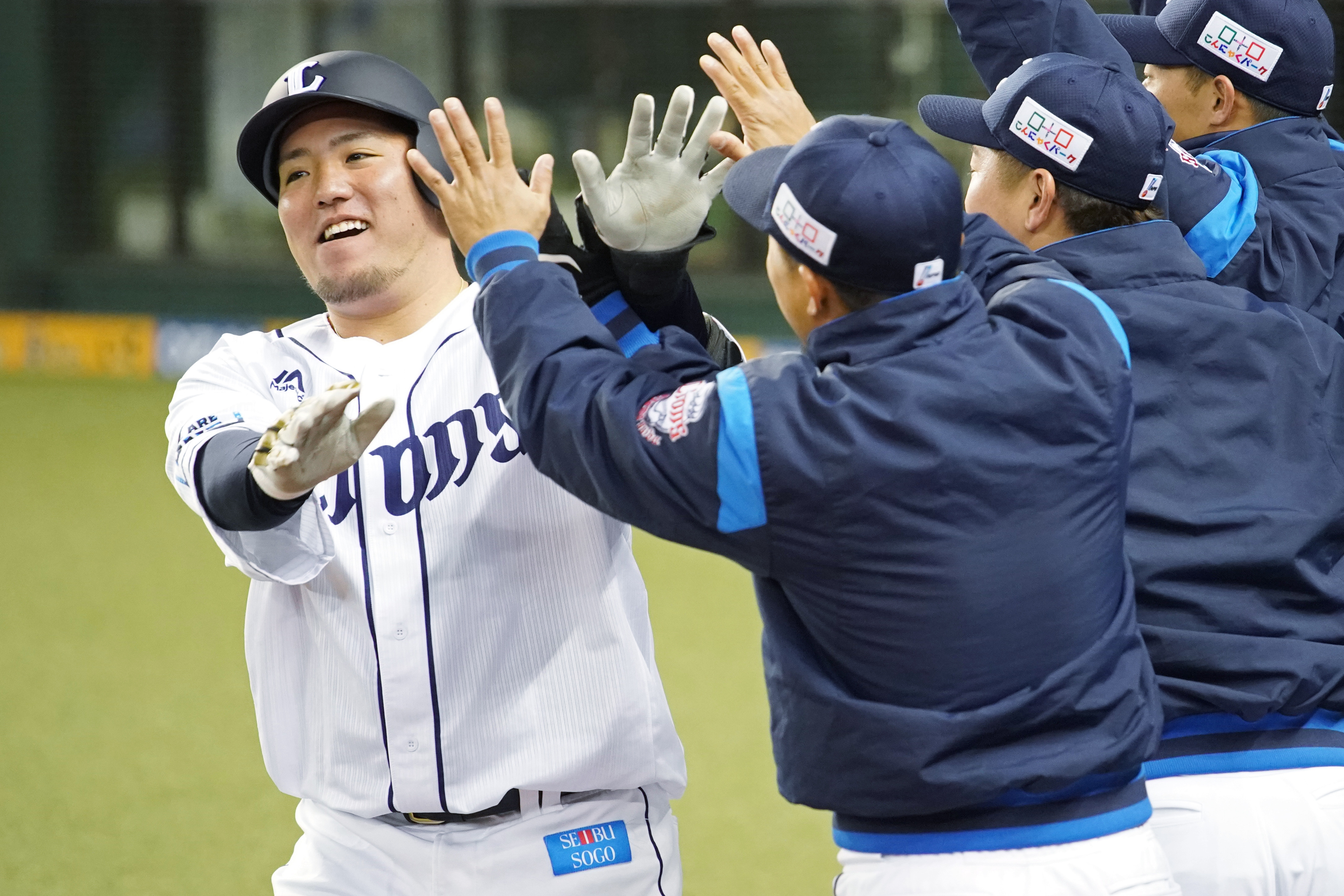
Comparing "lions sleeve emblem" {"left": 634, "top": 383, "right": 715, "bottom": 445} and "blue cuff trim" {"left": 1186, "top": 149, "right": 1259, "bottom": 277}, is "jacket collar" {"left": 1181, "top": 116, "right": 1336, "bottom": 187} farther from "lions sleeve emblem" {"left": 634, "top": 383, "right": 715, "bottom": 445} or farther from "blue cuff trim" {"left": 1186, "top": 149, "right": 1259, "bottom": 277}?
"lions sleeve emblem" {"left": 634, "top": 383, "right": 715, "bottom": 445}

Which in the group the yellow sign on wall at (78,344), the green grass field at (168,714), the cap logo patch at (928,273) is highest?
the cap logo patch at (928,273)

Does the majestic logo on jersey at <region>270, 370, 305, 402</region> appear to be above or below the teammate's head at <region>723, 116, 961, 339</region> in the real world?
below

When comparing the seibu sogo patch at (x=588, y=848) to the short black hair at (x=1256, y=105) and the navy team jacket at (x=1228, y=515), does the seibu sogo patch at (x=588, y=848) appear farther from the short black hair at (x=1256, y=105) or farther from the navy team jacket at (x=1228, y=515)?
the short black hair at (x=1256, y=105)

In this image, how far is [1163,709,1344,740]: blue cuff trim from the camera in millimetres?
2402

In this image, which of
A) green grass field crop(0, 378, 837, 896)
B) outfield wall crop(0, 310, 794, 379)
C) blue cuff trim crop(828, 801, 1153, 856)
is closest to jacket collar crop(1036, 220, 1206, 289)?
blue cuff trim crop(828, 801, 1153, 856)

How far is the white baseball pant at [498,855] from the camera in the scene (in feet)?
7.82

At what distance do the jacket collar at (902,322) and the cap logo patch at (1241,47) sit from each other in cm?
143

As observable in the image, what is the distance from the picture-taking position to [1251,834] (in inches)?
93.0

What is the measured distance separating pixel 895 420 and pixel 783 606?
32cm

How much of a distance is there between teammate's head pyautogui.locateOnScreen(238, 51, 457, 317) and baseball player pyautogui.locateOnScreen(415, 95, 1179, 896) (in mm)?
587

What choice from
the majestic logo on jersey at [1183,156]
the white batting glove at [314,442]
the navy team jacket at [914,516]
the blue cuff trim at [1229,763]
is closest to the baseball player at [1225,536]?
the blue cuff trim at [1229,763]

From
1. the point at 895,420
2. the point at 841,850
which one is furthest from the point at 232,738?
the point at 895,420

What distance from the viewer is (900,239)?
1951mm

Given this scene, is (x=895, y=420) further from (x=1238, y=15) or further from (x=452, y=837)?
(x=1238, y=15)
